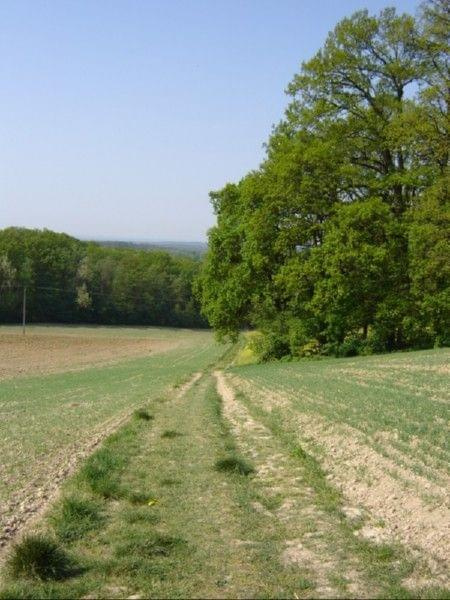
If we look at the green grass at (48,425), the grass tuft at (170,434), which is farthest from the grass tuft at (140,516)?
the grass tuft at (170,434)

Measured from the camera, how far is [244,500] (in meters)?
8.45

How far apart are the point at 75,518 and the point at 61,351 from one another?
71.2 metres

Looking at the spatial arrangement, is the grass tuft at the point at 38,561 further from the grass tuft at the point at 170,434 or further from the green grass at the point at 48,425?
the grass tuft at the point at 170,434

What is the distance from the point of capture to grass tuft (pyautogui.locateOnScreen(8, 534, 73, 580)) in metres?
6.04

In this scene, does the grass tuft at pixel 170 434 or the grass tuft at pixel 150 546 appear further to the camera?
the grass tuft at pixel 170 434

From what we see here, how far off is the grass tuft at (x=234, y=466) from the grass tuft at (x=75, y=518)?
238 centimetres

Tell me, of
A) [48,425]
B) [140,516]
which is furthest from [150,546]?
[48,425]

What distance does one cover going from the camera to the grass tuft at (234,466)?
9.95 meters

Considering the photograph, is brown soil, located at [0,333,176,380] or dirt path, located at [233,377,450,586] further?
brown soil, located at [0,333,176,380]

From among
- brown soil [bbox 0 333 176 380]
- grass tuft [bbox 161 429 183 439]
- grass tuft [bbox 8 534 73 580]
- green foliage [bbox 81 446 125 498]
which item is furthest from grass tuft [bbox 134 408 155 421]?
brown soil [bbox 0 333 176 380]

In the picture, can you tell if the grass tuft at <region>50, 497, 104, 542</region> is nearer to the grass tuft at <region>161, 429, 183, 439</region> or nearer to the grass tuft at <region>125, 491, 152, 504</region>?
the grass tuft at <region>125, 491, 152, 504</region>

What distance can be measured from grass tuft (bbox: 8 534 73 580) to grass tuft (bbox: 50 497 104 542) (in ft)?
2.30

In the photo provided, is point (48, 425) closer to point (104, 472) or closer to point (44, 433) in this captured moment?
point (44, 433)

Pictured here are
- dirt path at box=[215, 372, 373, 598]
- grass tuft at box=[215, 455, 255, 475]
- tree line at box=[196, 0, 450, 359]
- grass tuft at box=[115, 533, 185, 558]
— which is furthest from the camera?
tree line at box=[196, 0, 450, 359]
